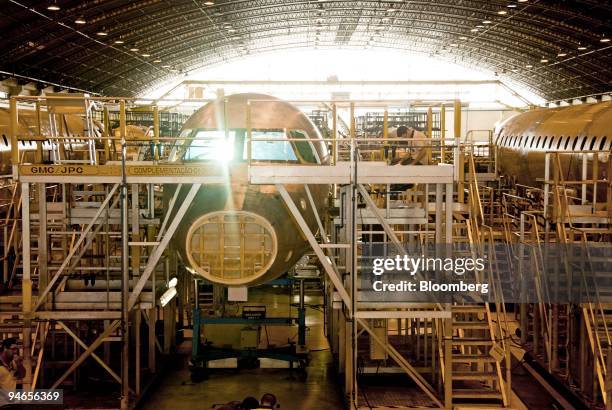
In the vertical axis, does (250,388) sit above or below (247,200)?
below

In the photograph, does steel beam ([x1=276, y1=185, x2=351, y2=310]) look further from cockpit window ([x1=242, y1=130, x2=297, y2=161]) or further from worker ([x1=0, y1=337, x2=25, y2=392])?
worker ([x1=0, y1=337, x2=25, y2=392])

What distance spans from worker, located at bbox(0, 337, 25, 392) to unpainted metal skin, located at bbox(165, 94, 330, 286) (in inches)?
180

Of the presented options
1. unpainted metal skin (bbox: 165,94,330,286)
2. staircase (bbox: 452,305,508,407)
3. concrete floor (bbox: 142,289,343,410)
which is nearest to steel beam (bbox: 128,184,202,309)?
unpainted metal skin (bbox: 165,94,330,286)

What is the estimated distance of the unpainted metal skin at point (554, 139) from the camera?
25984 mm

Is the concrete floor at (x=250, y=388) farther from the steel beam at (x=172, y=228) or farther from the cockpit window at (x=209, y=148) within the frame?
the cockpit window at (x=209, y=148)

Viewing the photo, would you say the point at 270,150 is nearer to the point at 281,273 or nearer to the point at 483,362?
the point at 281,273

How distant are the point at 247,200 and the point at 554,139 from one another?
20.2 meters

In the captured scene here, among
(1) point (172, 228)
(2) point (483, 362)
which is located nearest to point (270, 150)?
(1) point (172, 228)

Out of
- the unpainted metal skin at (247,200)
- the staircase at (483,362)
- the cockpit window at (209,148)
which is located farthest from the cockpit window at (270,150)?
the staircase at (483,362)

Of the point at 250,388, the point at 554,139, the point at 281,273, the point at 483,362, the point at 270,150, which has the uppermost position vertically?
the point at 554,139

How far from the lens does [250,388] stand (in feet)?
63.4

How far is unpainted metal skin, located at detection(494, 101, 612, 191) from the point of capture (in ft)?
85.3

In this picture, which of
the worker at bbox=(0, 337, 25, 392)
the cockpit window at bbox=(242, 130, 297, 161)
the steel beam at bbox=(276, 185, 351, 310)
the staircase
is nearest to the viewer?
the steel beam at bbox=(276, 185, 351, 310)

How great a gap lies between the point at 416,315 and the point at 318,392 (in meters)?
5.04
